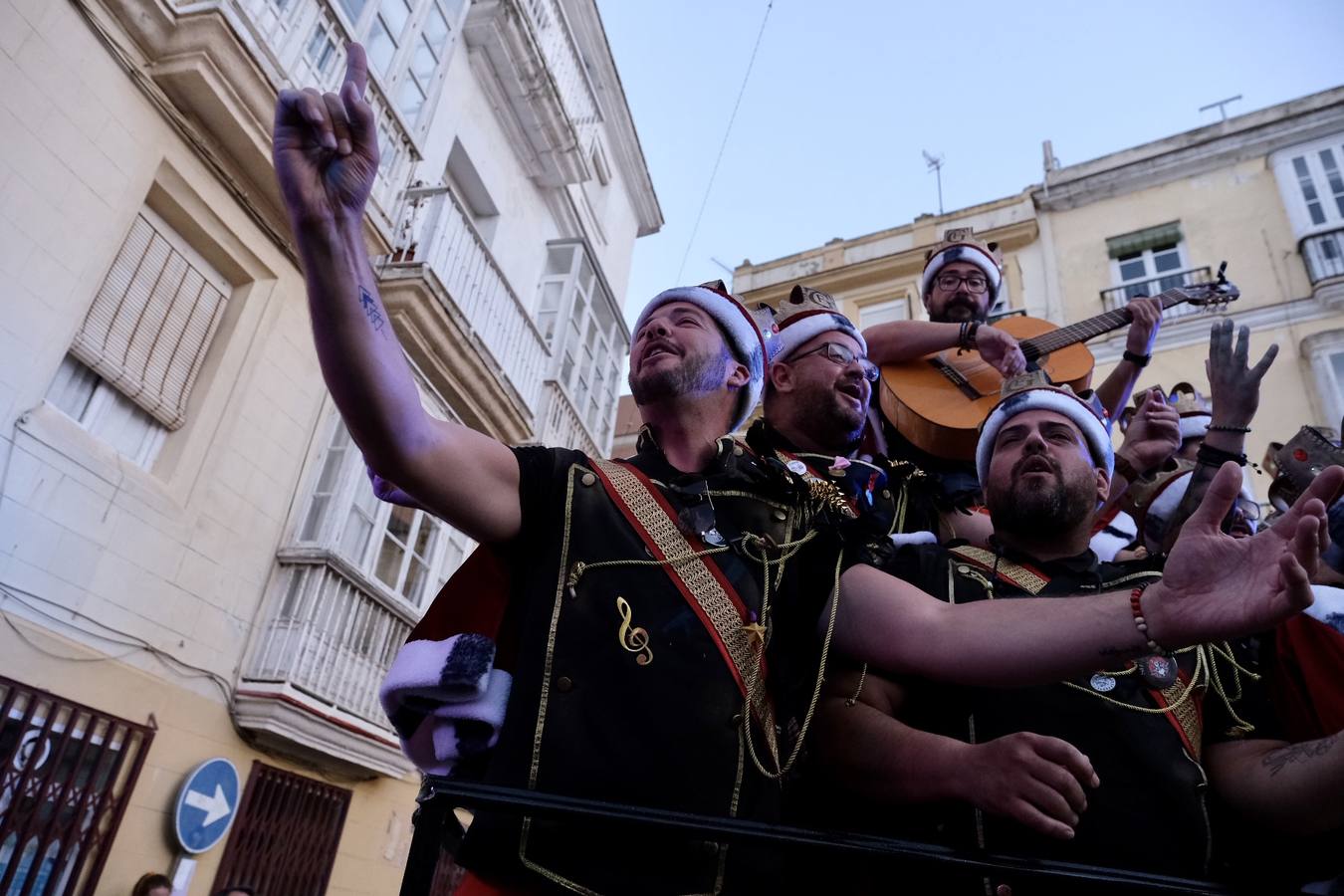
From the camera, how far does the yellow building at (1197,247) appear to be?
1466cm

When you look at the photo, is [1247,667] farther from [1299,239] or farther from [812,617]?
[1299,239]

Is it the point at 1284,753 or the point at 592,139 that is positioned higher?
the point at 592,139

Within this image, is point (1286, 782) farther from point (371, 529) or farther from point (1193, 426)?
point (371, 529)

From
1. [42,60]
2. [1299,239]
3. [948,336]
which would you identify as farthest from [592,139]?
[948,336]

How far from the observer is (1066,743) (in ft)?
5.73

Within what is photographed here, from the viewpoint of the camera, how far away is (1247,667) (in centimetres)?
240

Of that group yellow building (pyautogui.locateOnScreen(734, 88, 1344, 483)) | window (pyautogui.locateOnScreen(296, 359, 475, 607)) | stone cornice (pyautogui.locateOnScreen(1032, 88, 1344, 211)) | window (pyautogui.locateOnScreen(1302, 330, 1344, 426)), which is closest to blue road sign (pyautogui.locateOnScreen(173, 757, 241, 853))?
window (pyautogui.locateOnScreen(296, 359, 475, 607))

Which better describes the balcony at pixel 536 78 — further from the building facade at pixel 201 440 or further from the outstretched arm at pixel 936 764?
the outstretched arm at pixel 936 764

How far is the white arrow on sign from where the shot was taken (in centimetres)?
707

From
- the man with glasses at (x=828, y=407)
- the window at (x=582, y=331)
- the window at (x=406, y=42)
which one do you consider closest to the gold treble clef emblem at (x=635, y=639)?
the man with glasses at (x=828, y=407)

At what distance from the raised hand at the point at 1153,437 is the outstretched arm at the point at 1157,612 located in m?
2.39

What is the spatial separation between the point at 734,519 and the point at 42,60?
654 cm

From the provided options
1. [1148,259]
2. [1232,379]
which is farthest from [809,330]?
[1148,259]

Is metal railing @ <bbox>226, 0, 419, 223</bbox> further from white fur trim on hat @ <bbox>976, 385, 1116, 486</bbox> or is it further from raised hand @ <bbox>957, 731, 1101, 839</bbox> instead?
raised hand @ <bbox>957, 731, 1101, 839</bbox>
